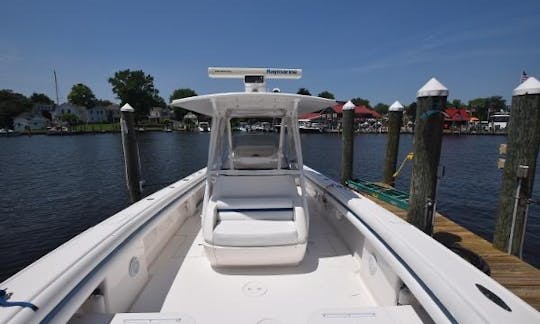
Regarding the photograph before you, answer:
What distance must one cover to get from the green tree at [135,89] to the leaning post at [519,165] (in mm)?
63238

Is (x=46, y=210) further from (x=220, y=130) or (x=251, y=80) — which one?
(x=251, y=80)

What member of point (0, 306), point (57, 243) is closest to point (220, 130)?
point (0, 306)

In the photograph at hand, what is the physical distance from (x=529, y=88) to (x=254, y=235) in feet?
11.6

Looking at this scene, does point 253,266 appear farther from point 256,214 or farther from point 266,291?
point 256,214

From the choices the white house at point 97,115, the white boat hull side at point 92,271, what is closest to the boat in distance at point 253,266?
the white boat hull side at point 92,271

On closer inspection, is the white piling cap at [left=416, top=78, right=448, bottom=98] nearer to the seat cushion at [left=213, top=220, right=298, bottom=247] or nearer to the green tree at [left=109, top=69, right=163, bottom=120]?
the seat cushion at [left=213, top=220, right=298, bottom=247]

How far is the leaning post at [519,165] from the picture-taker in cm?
301

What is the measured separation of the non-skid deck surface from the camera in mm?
2139

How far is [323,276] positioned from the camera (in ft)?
8.79

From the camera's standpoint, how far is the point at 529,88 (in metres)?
2.98

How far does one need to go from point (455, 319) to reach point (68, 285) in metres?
2.05

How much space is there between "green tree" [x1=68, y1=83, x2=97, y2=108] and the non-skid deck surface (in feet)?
314

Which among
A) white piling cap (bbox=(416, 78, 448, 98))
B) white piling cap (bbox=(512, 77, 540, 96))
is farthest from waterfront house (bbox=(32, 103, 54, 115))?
white piling cap (bbox=(512, 77, 540, 96))

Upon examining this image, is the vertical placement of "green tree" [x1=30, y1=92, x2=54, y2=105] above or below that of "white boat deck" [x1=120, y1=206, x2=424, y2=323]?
above
